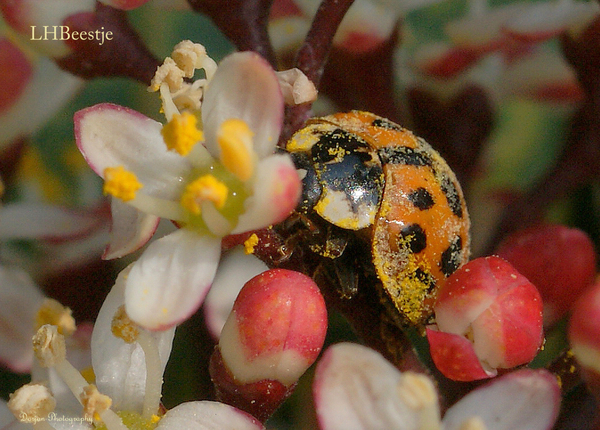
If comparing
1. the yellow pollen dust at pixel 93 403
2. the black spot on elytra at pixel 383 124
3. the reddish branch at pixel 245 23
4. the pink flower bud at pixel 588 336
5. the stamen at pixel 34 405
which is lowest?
the stamen at pixel 34 405

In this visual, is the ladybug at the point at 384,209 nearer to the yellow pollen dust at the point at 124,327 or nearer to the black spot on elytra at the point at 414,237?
the black spot on elytra at the point at 414,237

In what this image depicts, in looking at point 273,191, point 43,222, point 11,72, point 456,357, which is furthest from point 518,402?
point 11,72

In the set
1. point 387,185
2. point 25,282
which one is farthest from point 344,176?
point 25,282

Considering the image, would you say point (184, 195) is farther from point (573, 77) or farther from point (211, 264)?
point (573, 77)

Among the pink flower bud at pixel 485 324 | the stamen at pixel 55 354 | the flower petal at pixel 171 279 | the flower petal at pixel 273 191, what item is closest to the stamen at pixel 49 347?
the stamen at pixel 55 354

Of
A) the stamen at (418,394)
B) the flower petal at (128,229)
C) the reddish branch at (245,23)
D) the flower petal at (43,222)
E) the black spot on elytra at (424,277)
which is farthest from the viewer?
the flower petal at (43,222)

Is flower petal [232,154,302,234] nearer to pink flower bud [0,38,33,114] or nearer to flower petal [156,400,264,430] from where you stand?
flower petal [156,400,264,430]
